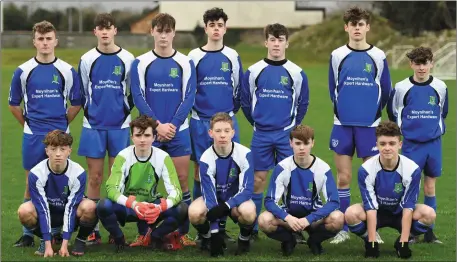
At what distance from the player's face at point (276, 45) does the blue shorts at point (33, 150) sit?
218 centimetres

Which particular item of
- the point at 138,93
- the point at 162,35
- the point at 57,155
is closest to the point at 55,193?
the point at 57,155

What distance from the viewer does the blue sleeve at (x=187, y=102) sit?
23.3ft

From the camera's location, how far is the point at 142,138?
6535 mm

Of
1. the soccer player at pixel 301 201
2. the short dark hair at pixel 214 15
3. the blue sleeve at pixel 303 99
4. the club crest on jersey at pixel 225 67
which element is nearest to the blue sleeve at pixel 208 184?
the soccer player at pixel 301 201

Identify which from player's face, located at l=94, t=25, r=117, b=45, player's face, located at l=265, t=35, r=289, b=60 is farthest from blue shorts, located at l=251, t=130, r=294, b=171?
player's face, located at l=94, t=25, r=117, b=45

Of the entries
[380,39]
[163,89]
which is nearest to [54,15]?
[380,39]

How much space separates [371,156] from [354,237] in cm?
76

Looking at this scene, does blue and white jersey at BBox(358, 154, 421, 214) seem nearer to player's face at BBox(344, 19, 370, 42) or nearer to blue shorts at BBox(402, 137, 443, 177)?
blue shorts at BBox(402, 137, 443, 177)

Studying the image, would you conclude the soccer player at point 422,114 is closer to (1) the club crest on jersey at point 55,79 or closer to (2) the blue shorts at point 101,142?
(2) the blue shorts at point 101,142

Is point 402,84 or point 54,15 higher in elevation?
point 54,15

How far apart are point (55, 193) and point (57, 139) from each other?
468 millimetres

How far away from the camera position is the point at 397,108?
7.26 meters

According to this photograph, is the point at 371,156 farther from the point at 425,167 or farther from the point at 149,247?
the point at 149,247

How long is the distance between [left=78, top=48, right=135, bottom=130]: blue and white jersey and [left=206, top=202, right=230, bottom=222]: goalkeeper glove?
4.20ft
